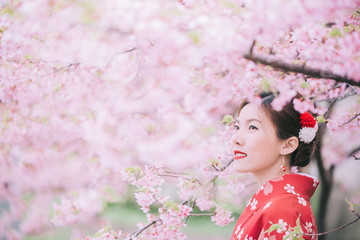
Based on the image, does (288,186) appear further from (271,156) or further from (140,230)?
(140,230)

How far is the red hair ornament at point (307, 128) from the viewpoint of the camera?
2.22 m

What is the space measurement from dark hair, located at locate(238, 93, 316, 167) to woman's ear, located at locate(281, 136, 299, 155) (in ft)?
0.08

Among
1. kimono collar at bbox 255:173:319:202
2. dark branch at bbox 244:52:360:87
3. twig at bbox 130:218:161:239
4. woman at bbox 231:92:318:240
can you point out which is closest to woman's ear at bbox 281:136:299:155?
woman at bbox 231:92:318:240

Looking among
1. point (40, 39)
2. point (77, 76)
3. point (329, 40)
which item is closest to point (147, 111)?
point (77, 76)

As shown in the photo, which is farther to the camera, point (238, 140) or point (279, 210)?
point (238, 140)

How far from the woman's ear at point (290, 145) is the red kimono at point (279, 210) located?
0.15m

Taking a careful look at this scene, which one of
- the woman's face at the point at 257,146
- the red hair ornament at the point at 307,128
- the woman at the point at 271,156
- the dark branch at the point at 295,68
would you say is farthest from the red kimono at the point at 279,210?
the dark branch at the point at 295,68

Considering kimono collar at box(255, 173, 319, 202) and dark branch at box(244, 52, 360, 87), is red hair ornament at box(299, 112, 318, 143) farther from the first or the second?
dark branch at box(244, 52, 360, 87)

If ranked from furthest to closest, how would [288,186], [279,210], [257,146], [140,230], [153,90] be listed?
[153,90] → [140,230] → [257,146] → [288,186] → [279,210]

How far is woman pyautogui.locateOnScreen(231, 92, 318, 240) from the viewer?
2033 millimetres

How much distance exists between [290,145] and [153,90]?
312cm

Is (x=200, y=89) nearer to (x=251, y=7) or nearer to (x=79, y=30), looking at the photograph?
(x=79, y=30)

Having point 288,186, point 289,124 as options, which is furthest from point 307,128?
point 288,186

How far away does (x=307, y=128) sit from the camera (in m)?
2.24
